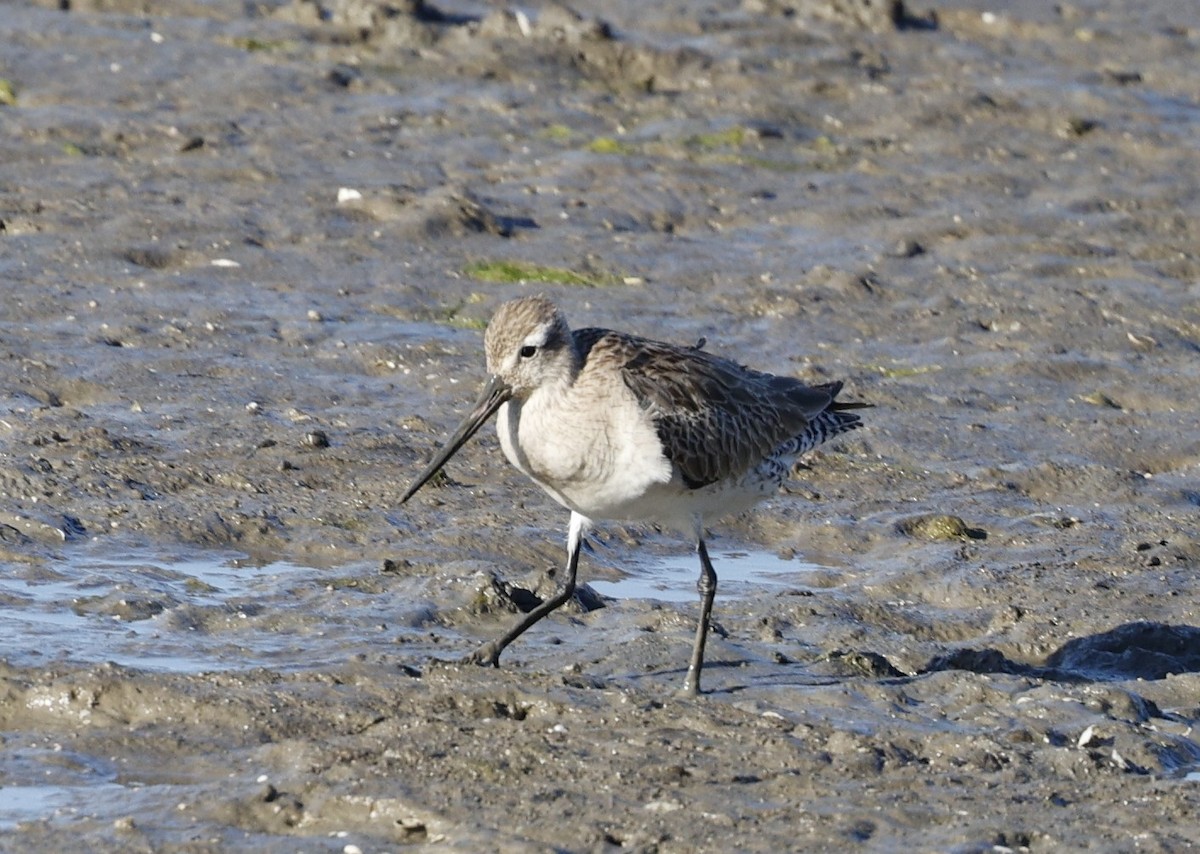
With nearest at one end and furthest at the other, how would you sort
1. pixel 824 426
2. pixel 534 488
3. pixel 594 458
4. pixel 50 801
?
pixel 50 801 < pixel 594 458 < pixel 824 426 < pixel 534 488

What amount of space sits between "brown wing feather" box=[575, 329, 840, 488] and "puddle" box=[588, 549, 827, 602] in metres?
0.78

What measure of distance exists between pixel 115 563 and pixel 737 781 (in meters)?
3.02

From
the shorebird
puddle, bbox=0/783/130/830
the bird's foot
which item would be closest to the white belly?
the shorebird

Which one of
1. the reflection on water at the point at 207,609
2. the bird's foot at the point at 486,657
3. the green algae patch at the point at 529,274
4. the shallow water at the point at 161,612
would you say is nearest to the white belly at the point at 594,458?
the bird's foot at the point at 486,657

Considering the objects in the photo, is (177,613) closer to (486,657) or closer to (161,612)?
(161,612)

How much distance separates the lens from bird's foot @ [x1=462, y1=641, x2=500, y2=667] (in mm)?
7027

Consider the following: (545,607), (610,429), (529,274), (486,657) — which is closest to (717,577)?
(545,607)

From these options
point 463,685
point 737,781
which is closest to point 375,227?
point 463,685

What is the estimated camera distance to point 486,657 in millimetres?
7035

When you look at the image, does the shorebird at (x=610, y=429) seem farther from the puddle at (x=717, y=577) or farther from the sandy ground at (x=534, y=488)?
the puddle at (x=717, y=577)

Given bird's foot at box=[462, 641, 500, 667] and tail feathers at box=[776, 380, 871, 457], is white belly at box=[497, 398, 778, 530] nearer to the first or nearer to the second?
bird's foot at box=[462, 641, 500, 667]

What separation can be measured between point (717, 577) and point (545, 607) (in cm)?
105

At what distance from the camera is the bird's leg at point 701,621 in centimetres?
697

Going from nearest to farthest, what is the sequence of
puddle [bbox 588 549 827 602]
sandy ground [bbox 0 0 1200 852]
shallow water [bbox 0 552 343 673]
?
sandy ground [bbox 0 0 1200 852] < shallow water [bbox 0 552 343 673] < puddle [bbox 588 549 827 602]
